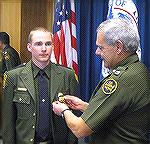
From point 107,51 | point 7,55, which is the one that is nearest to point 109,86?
point 107,51

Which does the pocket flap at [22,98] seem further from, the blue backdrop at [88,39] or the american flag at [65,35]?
the blue backdrop at [88,39]

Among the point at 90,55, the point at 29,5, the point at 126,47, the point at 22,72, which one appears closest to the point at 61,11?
the point at 90,55

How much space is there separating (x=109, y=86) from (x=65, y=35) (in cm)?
252

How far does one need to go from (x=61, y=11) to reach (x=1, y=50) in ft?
4.89

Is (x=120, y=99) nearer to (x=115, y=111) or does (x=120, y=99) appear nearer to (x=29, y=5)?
(x=115, y=111)

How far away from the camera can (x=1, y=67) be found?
4.60 m

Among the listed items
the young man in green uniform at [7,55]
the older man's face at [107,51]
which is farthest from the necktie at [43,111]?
the young man in green uniform at [7,55]

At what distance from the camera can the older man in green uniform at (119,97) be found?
1.32 metres

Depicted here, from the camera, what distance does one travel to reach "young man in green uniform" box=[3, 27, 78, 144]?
1867mm

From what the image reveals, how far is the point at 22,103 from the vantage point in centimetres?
187

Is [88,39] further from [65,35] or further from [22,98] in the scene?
[22,98]

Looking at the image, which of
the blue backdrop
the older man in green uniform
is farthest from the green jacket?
the blue backdrop

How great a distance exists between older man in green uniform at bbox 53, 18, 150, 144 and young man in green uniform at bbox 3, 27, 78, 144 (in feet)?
1.65

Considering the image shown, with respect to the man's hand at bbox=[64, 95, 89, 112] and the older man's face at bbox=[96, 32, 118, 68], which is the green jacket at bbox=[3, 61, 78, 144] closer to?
the man's hand at bbox=[64, 95, 89, 112]
